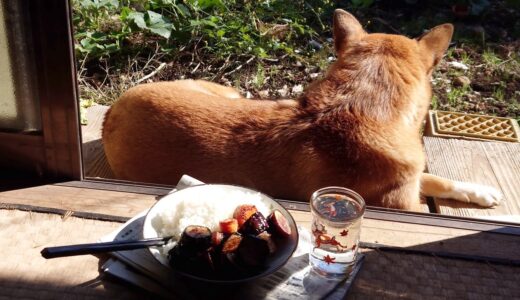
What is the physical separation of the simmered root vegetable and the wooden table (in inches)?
7.5

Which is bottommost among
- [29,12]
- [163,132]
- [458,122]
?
[458,122]

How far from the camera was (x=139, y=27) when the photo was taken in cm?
426

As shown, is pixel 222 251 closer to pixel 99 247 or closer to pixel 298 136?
pixel 99 247

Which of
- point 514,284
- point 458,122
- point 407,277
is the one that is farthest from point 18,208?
point 458,122

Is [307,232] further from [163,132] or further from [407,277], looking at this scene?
[163,132]

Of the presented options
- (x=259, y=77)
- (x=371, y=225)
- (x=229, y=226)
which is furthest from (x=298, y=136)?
(x=259, y=77)

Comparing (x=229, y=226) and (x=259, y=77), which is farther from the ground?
(x=229, y=226)

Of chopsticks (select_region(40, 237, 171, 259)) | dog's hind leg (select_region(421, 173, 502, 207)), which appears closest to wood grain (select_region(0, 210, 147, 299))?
chopsticks (select_region(40, 237, 171, 259))

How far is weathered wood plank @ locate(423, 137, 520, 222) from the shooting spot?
2.66 m

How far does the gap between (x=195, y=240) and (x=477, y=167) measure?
2.06 m

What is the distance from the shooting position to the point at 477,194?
104 inches

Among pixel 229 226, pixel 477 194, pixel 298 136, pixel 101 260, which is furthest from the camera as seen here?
pixel 477 194

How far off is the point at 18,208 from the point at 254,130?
95 centimetres

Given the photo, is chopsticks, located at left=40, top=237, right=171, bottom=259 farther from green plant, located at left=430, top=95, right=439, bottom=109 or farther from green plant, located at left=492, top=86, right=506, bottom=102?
green plant, located at left=492, top=86, right=506, bottom=102
